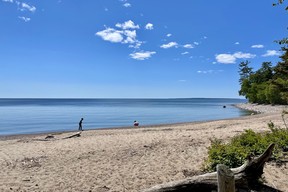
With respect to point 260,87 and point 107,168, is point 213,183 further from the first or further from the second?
point 260,87

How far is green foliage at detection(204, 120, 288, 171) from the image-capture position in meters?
7.96

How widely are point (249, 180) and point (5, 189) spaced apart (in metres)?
6.77

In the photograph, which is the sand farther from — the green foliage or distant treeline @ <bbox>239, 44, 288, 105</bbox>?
distant treeline @ <bbox>239, 44, 288, 105</bbox>

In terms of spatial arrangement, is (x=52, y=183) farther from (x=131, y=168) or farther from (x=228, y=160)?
(x=228, y=160)

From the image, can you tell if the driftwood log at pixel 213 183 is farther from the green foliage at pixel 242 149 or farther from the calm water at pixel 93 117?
the calm water at pixel 93 117

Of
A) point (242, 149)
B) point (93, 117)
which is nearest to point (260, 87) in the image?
point (93, 117)

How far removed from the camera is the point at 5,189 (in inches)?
320

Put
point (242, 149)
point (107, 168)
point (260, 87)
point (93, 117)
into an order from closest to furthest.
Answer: point (242, 149)
point (107, 168)
point (93, 117)
point (260, 87)

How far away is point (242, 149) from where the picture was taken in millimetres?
8336

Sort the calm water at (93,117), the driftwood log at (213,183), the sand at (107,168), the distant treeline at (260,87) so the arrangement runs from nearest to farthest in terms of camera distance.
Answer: the driftwood log at (213,183) < the sand at (107,168) < the calm water at (93,117) < the distant treeline at (260,87)

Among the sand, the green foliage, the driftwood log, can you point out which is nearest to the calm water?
the sand

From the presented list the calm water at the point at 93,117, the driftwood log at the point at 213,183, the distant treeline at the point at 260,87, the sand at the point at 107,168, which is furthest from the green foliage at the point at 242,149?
the distant treeline at the point at 260,87

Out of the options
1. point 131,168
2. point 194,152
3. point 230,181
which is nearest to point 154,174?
point 131,168

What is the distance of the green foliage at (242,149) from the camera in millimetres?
7965
